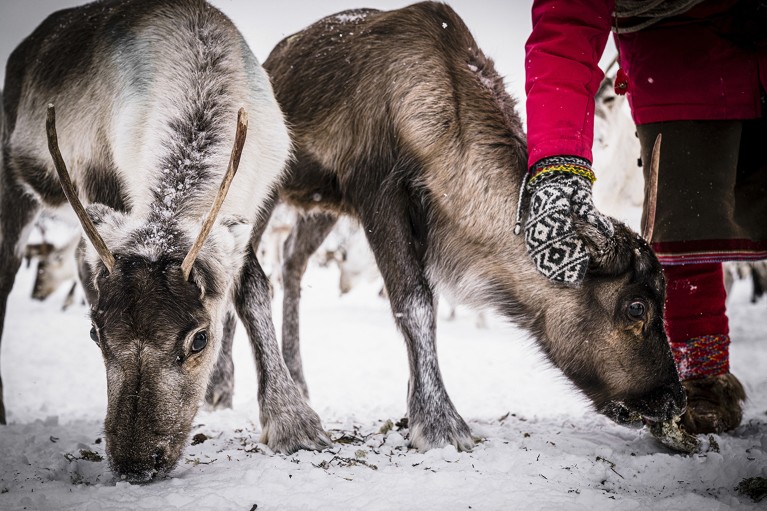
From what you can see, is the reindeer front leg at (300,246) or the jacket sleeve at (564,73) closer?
the jacket sleeve at (564,73)

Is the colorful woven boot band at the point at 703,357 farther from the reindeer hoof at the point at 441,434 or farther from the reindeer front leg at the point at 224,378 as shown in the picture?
the reindeer front leg at the point at 224,378

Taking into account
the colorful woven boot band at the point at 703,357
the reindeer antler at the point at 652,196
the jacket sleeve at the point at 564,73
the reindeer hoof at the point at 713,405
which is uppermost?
the jacket sleeve at the point at 564,73

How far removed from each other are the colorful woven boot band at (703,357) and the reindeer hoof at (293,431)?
1.95 m

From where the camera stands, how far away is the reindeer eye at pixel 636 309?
2754 mm

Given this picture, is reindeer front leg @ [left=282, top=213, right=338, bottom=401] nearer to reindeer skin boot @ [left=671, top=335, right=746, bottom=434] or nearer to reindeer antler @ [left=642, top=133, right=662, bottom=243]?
reindeer antler @ [left=642, top=133, right=662, bottom=243]

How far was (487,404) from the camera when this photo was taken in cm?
428

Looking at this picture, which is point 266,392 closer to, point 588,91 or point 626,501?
point 626,501

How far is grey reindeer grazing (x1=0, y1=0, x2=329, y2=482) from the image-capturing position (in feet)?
6.93

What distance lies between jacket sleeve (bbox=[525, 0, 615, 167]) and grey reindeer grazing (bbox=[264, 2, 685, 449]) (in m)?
0.40

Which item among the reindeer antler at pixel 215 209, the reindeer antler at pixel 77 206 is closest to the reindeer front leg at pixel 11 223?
the reindeer antler at pixel 77 206

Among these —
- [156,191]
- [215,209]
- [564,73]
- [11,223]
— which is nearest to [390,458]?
[215,209]

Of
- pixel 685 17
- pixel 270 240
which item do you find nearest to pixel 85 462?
pixel 685 17

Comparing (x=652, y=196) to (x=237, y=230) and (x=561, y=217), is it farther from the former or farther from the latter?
(x=237, y=230)

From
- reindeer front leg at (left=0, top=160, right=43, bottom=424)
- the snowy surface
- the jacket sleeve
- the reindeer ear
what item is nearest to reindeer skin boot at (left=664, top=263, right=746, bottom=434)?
the snowy surface
